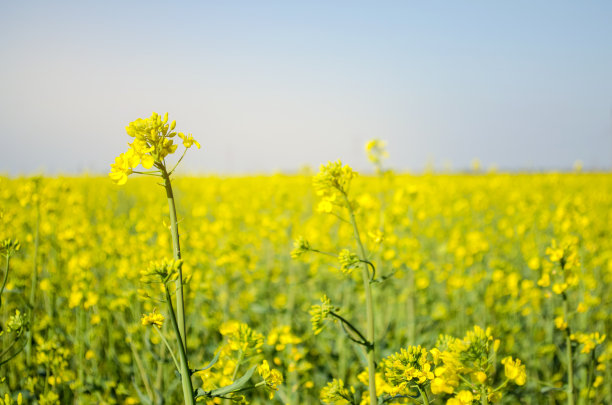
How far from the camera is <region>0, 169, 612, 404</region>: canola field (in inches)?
54.0

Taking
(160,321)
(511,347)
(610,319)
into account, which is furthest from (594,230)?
(160,321)

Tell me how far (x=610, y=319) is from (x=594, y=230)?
1890 millimetres

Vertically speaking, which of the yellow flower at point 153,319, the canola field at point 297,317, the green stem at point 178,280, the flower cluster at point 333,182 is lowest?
the canola field at point 297,317

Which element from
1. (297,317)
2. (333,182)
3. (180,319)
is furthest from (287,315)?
(180,319)

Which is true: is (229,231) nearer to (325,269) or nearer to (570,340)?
(325,269)

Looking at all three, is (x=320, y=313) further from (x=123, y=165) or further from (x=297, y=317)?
(x=297, y=317)

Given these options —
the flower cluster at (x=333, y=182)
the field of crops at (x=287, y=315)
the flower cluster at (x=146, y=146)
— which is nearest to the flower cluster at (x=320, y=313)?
the field of crops at (x=287, y=315)

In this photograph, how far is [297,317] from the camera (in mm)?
3438

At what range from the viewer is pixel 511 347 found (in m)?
3.18

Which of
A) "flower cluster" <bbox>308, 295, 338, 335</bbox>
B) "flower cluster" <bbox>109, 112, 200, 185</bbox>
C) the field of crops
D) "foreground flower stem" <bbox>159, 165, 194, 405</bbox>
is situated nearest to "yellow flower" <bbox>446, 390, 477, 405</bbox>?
the field of crops

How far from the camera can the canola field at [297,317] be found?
1.37 m

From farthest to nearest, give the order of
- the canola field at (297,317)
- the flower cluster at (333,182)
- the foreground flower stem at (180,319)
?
the flower cluster at (333,182)
the canola field at (297,317)
the foreground flower stem at (180,319)

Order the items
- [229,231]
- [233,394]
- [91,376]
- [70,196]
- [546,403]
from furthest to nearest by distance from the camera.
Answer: [229,231] → [70,196] → [546,403] → [91,376] → [233,394]

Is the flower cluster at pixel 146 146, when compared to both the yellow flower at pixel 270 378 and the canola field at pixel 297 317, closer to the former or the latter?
the canola field at pixel 297 317
